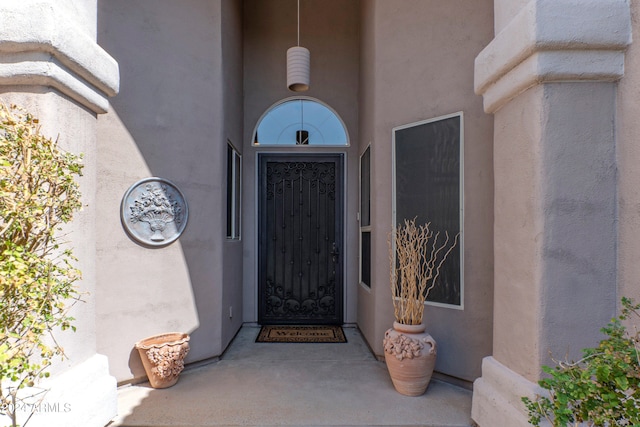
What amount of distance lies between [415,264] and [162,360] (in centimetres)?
210

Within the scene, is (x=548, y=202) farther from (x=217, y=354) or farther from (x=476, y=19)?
(x=217, y=354)

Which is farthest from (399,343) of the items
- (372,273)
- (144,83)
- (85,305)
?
(144,83)

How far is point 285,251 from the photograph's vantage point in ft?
16.4

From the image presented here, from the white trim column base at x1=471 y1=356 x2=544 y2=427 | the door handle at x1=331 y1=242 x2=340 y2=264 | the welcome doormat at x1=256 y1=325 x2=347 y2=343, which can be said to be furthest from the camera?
the door handle at x1=331 y1=242 x2=340 y2=264

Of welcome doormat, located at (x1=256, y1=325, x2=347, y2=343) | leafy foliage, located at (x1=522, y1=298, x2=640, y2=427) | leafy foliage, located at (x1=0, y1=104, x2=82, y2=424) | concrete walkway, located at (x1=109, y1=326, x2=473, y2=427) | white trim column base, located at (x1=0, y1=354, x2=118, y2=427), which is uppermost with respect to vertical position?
leafy foliage, located at (x1=0, y1=104, x2=82, y2=424)

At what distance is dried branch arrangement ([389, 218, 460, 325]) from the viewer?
120 inches

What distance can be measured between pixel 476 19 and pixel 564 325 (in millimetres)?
2528

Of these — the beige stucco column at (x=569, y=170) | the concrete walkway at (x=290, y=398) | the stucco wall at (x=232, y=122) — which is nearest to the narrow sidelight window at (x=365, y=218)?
the concrete walkway at (x=290, y=398)

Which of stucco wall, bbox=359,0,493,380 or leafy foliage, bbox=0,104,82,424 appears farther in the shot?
stucco wall, bbox=359,0,493,380

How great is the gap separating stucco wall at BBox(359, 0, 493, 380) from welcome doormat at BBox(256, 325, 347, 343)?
699mm

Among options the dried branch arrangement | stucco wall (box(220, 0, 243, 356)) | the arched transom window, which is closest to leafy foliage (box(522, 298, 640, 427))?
the dried branch arrangement

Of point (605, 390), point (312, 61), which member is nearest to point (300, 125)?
point (312, 61)

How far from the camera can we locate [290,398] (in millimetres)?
2912

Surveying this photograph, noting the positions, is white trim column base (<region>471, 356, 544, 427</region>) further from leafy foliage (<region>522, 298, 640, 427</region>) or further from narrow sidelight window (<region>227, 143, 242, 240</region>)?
narrow sidelight window (<region>227, 143, 242, 240</region>)
